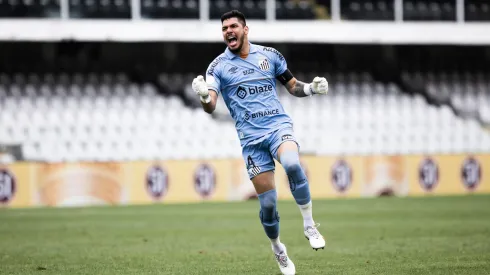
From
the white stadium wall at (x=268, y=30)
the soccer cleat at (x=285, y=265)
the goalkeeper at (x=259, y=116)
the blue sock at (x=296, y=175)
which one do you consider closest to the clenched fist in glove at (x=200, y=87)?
Answer: the goalkeeper at (x=259, y=116)

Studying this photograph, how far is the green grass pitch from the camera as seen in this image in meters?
9.62

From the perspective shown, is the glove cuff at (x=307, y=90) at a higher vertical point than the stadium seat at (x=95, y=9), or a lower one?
lower

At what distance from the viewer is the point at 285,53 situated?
29453 mm

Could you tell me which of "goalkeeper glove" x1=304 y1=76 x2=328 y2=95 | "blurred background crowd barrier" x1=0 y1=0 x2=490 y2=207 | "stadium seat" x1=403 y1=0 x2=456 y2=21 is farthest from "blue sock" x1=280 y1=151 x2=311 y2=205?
"stadium seat" x1=403 y1=0 x2=456 y2=21

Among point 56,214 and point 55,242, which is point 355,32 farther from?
point 55,242

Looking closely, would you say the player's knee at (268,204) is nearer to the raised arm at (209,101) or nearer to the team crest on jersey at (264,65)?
the raised arm at (209,101)

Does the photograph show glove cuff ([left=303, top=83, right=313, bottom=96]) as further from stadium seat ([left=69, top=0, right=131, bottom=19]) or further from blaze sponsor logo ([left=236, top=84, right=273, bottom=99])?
stadium seat ([left=69, top=0, right=131, bottom=19])

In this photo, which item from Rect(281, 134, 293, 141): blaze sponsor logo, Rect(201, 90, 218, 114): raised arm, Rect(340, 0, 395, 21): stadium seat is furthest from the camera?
Rect(340, 0, 395, 21): stadium seat

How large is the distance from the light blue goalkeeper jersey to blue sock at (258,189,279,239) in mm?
566

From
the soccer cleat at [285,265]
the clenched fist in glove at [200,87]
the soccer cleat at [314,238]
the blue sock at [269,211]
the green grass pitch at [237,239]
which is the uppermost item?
the clenched fist in glove at [200,87]

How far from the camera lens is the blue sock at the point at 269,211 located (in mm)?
8602

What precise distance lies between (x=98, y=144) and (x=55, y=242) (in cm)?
1291

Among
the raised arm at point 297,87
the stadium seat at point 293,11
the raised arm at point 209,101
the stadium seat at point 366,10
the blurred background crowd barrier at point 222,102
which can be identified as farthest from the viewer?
the stadium seat at point 366,10

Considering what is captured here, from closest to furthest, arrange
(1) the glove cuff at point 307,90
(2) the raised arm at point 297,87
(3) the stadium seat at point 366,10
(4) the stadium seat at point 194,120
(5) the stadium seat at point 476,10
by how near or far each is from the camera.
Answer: (1) the glove cuff at point 307,90
(2) the raised arm at point 297,87
(4) the stadium seat at point 194,120
(3) the stadium seat at point 366,10
(5) the stadium seat at point 476,10
